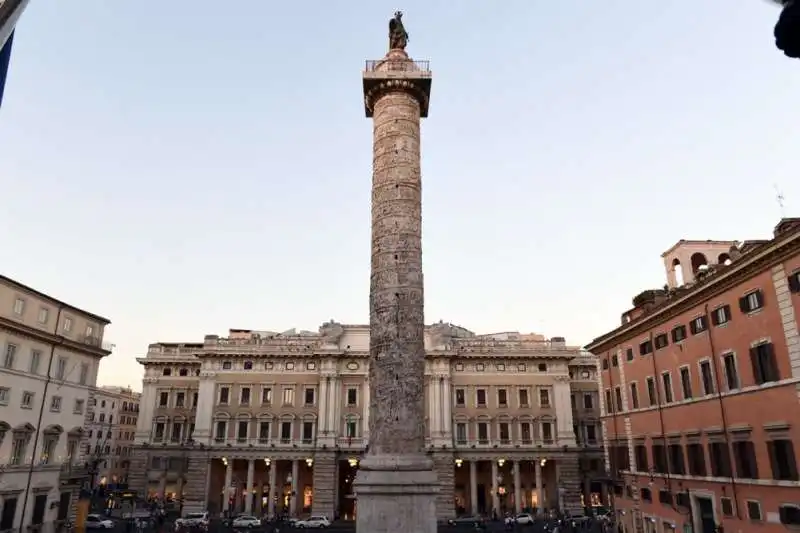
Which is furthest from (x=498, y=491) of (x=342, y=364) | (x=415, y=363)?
(x=415, y=363)

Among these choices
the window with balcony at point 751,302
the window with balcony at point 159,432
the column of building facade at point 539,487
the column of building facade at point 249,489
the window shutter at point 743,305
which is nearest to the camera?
the window with balcony at point 751,302

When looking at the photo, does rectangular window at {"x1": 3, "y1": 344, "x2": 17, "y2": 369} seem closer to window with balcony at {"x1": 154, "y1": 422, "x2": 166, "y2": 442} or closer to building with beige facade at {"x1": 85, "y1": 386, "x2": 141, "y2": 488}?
window with balcony at {"x1": 154, "y1": 422, "x2": 166, "y2": 442}

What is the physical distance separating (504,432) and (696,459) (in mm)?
26256

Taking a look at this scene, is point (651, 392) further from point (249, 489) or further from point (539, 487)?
point (249, 489)

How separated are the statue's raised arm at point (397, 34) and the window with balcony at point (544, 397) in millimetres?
36287

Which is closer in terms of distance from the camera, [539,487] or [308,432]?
[539,487]

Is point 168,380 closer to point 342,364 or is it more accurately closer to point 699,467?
point 342,364

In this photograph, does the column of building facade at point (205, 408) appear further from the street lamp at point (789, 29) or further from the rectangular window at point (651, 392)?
the street lamp at point (789, 29)

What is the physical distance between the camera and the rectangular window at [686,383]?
2512 cm

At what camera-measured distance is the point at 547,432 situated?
50.0 m

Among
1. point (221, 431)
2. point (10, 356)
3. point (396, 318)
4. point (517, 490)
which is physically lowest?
point (517, 490)

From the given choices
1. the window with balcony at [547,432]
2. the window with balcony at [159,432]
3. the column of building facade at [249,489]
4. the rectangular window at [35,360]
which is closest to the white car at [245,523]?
the column of building facade at [249,489]

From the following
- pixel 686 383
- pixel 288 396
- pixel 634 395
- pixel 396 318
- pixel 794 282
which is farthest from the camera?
pixel 288 396

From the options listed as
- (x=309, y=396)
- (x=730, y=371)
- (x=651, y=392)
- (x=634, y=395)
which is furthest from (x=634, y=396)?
(x=309, y=396)
